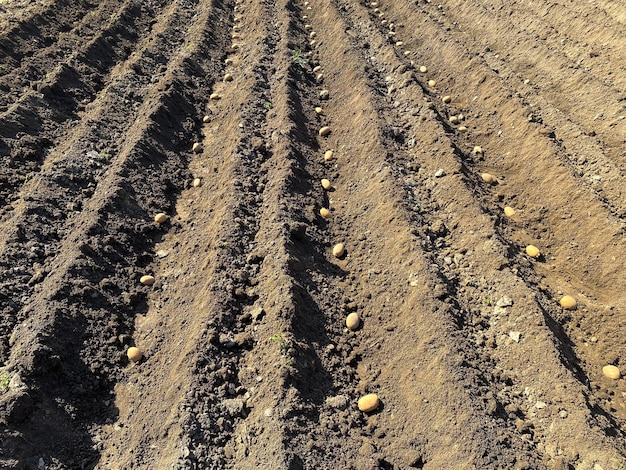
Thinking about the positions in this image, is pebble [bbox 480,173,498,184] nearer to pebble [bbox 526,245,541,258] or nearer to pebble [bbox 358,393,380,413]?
pebble [bbox 526,245,541,258]

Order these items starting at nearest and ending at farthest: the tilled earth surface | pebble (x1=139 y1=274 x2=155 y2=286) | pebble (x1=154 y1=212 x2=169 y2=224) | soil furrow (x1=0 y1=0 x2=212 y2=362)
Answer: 1. the tilled earth surface
2. soil furrow (x1=0 y1=0 x2=212 y2=362)
3. pebble (x1=139 y1=274 x2=155 y2=286)
4. pebble (x1=154 y1=212 x2=169 y2=224)

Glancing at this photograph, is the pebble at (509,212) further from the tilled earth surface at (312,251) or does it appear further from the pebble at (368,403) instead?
the pebble at (368,403)

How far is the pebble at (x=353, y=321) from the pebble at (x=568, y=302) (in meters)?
2.16

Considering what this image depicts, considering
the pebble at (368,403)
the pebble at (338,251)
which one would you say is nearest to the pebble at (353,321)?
the pebble at (368,403)

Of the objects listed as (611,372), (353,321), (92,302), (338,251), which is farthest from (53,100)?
(611,372)

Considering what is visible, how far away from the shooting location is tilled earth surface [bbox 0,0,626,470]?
3539 mm

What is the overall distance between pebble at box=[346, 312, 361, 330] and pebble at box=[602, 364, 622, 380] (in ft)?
7.69

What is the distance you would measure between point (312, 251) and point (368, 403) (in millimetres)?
1833

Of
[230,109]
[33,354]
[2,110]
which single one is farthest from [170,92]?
[33,354]

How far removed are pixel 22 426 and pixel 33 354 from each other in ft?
1.96

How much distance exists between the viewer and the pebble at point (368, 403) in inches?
146

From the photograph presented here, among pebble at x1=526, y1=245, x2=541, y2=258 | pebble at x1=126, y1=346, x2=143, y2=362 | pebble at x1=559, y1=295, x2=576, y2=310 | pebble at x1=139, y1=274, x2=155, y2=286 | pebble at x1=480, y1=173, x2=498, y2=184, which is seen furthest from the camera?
pebble at x1=480, y1=173, x2=498, y2=184

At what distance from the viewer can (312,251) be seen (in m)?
4.95

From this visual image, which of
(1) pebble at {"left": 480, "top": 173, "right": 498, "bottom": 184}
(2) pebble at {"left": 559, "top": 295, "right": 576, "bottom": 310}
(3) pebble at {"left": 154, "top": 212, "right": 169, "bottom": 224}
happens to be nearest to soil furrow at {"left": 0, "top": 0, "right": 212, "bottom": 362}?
(3) pebble at {"left": 154, "top": 212, "right": 169, "bottom": 224}
